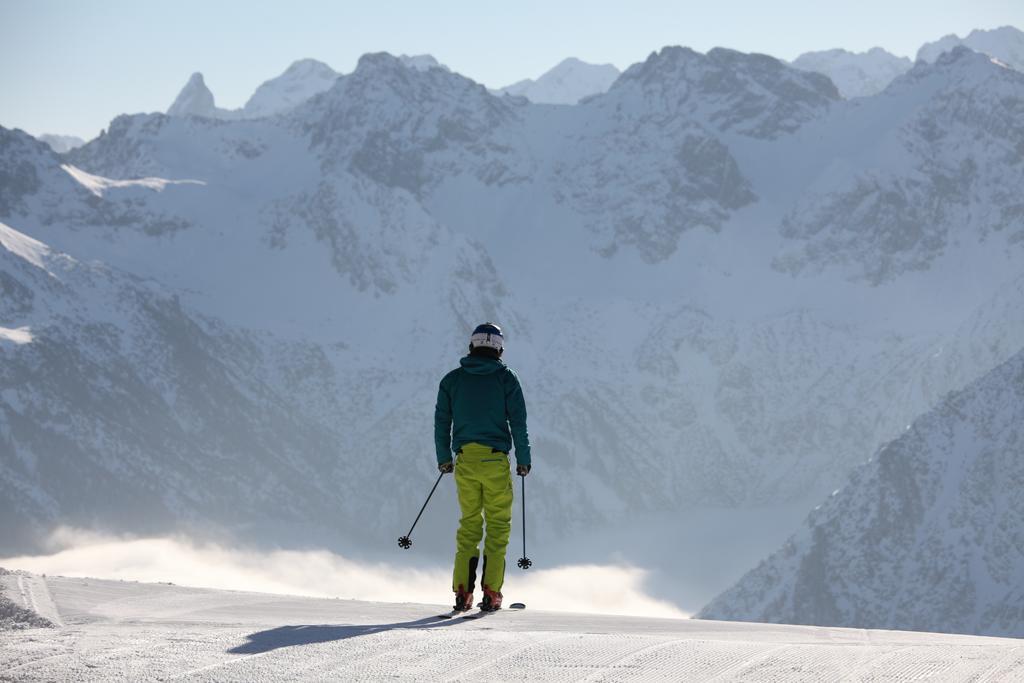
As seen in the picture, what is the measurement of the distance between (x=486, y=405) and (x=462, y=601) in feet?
8.33

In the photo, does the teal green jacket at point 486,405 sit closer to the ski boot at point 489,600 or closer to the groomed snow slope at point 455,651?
the ski boot at point 489,600

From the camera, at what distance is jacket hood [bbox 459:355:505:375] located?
19906mm

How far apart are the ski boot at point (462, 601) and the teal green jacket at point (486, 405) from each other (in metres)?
1.73

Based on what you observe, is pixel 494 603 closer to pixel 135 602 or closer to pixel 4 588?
pixel 135 602

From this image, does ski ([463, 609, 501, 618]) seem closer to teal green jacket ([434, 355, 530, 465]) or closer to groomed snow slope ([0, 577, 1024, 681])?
groomed snow slope ([0, 577, 1024, 681])

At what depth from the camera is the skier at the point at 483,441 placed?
19.9m

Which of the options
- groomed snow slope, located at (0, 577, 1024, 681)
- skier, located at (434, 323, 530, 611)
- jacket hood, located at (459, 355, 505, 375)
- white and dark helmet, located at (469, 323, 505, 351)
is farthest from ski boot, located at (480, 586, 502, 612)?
white and dark helmet, located at (469, 323, 505, 351)

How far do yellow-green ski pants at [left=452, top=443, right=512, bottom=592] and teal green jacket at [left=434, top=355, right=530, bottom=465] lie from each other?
165 mm

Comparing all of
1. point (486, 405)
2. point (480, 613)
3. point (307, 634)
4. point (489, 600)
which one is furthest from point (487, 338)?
→ point (307, 634)

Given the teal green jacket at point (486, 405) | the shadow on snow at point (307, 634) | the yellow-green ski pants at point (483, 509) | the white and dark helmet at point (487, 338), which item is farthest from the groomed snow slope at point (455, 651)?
the white and dark helmet at point (487, 338)

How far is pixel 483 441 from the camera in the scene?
65.2 ft

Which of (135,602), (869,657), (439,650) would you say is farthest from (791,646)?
(135,602)

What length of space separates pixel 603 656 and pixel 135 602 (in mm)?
7483

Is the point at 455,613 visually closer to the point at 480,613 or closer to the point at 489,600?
the point at 480,613
